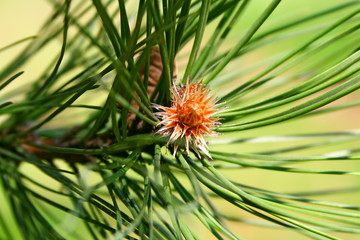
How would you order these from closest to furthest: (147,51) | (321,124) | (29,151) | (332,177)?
(147,51) → (29,151) → (332,177) → (321,124)

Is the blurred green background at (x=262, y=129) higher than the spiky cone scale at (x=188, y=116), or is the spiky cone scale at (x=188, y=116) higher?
the blurred green background at (x=262, y=129)

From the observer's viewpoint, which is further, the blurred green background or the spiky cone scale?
the blurred green background

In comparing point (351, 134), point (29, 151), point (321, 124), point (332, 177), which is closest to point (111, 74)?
point (29, 151)

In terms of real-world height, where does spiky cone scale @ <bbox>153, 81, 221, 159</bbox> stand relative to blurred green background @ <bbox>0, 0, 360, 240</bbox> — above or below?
below

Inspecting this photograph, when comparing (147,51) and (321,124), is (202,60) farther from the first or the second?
(321,124)

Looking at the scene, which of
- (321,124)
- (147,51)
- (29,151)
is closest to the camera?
(147,51)

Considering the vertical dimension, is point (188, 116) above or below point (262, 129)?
below

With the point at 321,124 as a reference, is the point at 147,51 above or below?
below

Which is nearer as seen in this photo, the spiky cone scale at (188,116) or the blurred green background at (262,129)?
the spiky cone scale at (188,116)
